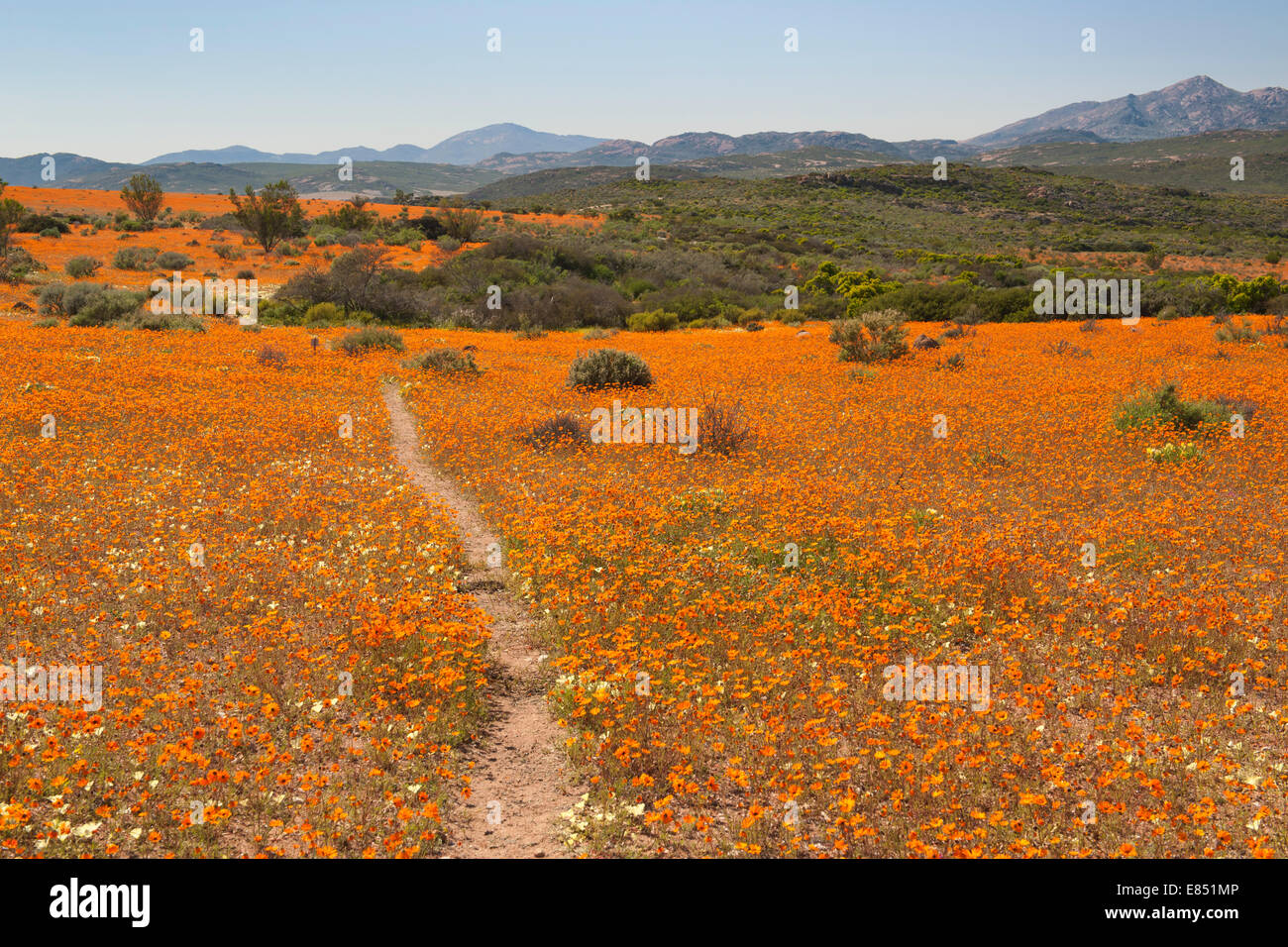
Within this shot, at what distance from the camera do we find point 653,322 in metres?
34.1

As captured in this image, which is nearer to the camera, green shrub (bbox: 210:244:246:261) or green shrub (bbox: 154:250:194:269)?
green shrub (bbox: 154:250:194:269)

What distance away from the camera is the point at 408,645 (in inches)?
256

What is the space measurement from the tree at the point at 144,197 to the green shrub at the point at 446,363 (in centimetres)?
5214

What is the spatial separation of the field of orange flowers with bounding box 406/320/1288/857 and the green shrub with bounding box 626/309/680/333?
19879mm

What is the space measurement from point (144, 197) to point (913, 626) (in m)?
71.6

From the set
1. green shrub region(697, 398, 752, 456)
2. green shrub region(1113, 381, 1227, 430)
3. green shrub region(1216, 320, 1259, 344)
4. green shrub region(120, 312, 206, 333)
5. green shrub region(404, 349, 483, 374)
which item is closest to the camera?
green shrub region(697, 398, 752, 456)

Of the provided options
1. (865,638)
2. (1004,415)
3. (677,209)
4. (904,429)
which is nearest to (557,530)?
(865,638)

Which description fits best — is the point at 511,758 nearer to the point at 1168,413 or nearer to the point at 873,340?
the point at 1168,413

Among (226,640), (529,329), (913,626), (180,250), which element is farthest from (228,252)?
(913,626)

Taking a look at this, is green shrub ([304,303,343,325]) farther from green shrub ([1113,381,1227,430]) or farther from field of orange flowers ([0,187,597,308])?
green shrub ([1113,381,1227,430])

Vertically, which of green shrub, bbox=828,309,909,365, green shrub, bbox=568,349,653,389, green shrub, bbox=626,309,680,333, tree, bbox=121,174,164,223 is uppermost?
tree, bbox=121,174,164,223

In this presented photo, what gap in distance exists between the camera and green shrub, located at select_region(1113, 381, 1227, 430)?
43.9ft

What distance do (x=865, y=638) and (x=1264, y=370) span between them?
58.1ft

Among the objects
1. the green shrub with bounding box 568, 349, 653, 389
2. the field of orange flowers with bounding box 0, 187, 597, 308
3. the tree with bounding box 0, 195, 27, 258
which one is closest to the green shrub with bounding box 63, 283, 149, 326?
the field of orange flowers with bounding box 0, 187, 597, 308
